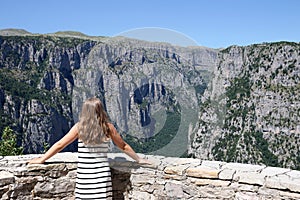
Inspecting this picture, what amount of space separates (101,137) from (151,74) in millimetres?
923

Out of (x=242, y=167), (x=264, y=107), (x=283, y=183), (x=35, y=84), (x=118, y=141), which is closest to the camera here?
(x=283, y=183)

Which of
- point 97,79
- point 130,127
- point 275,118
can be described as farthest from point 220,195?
point 275,118

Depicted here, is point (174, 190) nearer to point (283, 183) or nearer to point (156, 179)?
point (156, 179)

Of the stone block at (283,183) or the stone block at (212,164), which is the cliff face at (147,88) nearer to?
the stone block at (212,164)

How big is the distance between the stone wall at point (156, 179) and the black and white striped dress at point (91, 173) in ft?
2.28

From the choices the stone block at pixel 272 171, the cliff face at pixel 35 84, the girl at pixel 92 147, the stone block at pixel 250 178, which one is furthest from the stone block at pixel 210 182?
the cliff face at pixel 35 84

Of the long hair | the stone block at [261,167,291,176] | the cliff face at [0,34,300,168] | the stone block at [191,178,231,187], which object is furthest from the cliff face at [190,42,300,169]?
the long hair

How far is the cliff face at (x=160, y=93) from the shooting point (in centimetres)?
371

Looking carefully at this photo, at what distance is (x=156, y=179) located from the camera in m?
3.77

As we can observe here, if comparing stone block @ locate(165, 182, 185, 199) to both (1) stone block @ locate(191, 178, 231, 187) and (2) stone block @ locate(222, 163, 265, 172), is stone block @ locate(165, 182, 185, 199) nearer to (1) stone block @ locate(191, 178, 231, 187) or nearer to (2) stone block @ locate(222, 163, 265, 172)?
(1) stone block @ locate(191, 178, 231, 187)

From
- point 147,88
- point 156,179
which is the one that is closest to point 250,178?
point 156,179

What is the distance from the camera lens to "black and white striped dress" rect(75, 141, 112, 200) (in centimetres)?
320

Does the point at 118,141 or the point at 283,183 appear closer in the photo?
the point at 283,183

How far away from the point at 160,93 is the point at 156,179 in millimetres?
930
